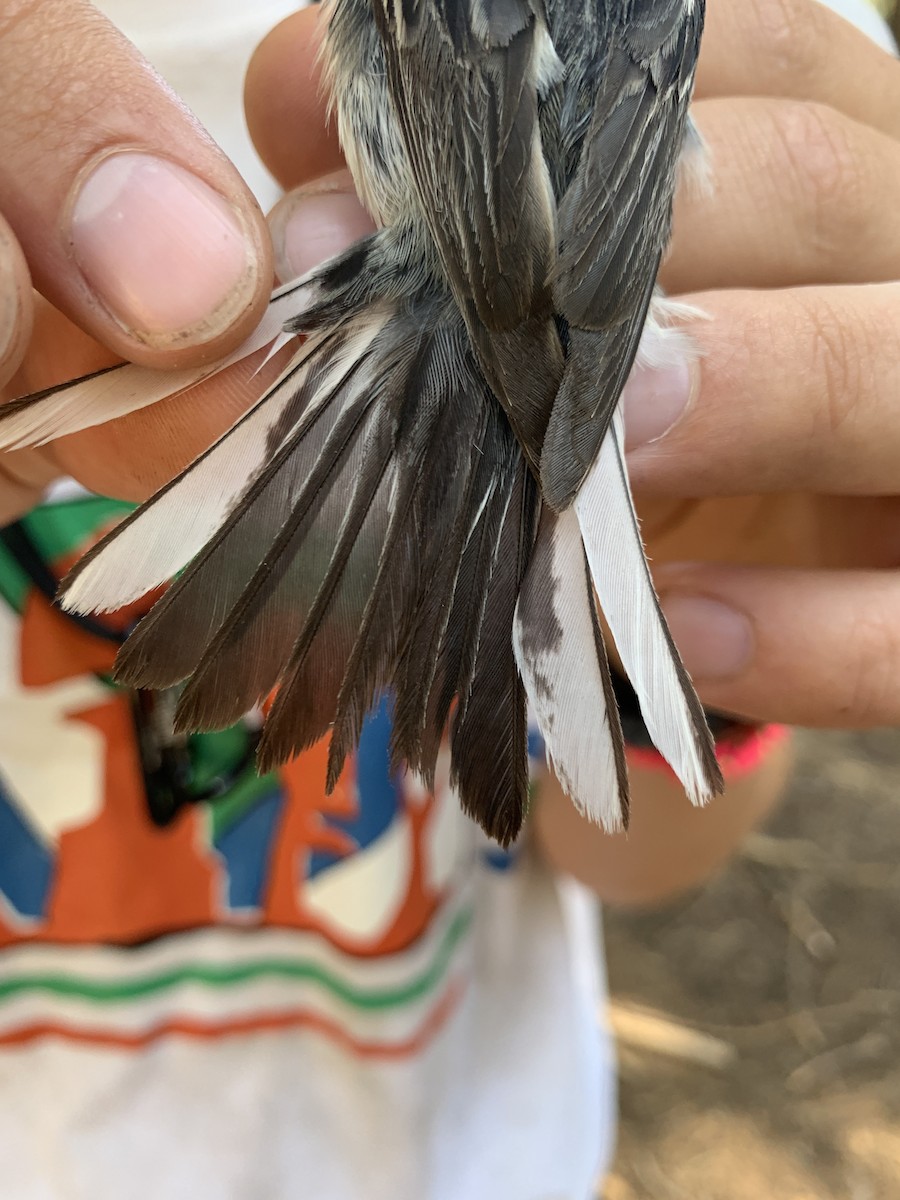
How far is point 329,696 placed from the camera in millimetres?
537

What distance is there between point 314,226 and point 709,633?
→ 456 mm

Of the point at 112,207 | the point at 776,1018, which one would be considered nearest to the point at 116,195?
the point at 112,207

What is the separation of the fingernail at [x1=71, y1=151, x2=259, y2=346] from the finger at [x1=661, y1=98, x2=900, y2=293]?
394 mm

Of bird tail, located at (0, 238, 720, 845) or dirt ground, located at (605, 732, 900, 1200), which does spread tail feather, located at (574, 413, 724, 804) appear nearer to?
bird tail, located at (0, 238, 720, 845)

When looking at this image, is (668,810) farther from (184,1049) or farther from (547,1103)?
(184,1049)

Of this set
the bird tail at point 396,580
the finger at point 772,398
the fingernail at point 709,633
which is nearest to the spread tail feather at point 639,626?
the bird tail at point 396,580

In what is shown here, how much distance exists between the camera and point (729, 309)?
70 centimetres

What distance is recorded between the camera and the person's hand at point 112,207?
55 cm

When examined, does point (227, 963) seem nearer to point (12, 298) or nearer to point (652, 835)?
point (652, 835)

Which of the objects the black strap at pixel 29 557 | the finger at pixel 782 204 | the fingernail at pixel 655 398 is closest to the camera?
the fingernail at pixel 655 398

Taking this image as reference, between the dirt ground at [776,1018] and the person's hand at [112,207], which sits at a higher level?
the person's hand at [112,207]

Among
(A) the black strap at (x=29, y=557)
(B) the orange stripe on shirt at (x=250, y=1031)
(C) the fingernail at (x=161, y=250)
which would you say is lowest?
(B) the orange stripe on shirt at (x=250, y=1031)

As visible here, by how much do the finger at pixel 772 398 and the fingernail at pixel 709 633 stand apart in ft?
0.34

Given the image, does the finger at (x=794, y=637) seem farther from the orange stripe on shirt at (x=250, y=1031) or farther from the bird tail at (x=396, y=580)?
the orange stripe on shirt at (x=250, y=1031)
